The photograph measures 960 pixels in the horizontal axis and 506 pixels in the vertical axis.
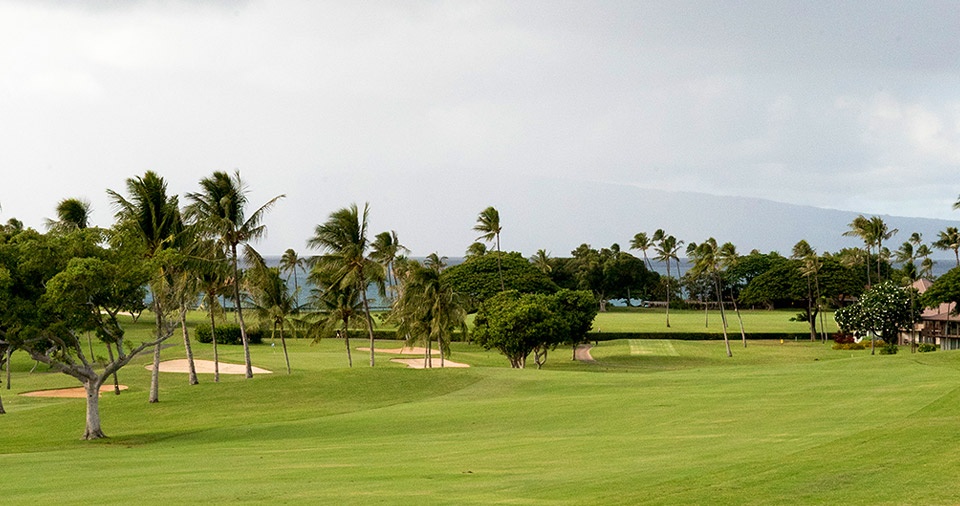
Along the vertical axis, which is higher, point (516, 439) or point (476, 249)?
point (476, 249)

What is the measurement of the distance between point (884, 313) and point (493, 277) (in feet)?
140

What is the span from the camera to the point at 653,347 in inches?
3799

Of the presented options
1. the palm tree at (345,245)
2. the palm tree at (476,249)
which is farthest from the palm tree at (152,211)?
the palm tree at (476,249)

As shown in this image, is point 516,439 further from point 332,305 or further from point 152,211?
point 332,305

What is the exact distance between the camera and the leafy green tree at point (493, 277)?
340 ft

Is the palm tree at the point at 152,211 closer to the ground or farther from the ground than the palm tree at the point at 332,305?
farther from the ground

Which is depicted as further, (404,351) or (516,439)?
(404,351)

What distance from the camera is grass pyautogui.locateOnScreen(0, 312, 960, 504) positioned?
15.3m

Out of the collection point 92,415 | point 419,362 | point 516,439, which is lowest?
point 419,362

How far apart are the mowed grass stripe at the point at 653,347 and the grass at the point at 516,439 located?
42.8 meters

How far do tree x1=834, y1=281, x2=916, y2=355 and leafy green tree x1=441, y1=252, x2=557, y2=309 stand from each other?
33.2m

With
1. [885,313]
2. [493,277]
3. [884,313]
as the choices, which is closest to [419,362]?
[493,277]

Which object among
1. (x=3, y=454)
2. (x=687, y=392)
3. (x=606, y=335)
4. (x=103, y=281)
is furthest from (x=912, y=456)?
(x=606, y=335)

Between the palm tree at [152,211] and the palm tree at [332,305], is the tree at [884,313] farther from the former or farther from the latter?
the palm tree at [152,211]
